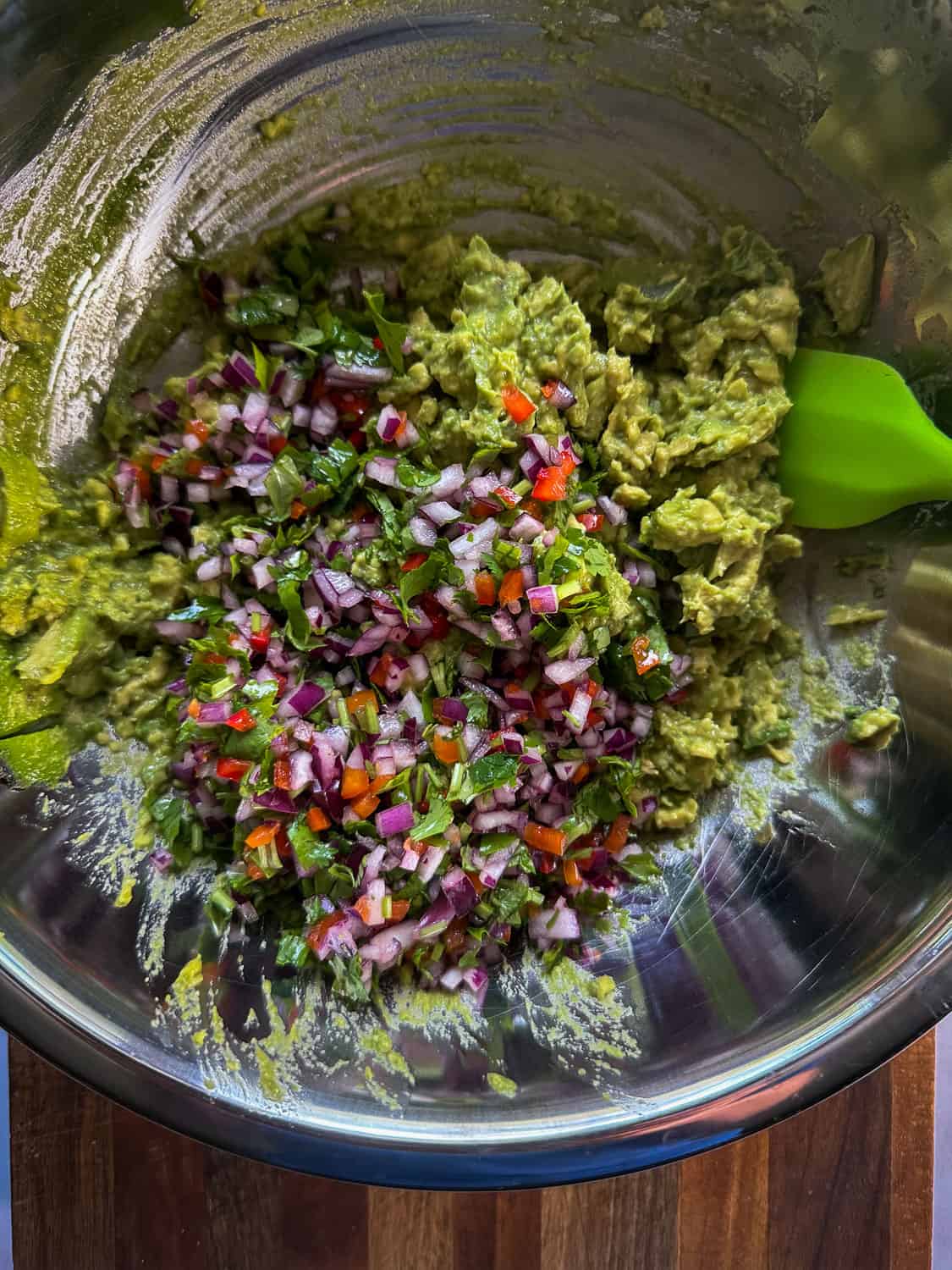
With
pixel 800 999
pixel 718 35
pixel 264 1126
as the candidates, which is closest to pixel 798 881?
pixel 800 999

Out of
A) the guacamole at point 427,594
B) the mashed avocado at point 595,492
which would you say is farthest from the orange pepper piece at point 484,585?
the mashed avocado at point 595,492

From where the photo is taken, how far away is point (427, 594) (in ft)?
5.14

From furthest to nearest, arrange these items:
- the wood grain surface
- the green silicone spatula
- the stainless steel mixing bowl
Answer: the wood grain surface < the green silicone spatula < the stainless steel mixing bowl

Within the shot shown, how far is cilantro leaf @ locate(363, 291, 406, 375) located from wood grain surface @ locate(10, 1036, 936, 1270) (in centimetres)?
152

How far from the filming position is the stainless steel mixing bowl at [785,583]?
1.34m

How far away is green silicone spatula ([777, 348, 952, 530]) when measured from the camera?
148 centimetres

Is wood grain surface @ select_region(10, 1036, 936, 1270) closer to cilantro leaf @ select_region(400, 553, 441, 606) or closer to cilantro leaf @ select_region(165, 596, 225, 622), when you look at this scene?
cilantro leaf @ select_region(165, 596, 225, 622)

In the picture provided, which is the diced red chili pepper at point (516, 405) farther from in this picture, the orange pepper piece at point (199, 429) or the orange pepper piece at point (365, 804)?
the orange pepper piece at point (365, 804)

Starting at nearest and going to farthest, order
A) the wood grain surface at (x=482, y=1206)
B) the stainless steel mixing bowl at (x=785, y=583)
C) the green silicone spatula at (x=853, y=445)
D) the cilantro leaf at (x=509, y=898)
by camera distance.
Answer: the stainless steel mixing bowl at (x=785, y=583) → the green silicone spatula at (x=853, y=445) → the cilantro leaf at (x=509, y=898) → the wood grain surface at (x=482, y=1206)

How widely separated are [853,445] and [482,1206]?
1.62 metres

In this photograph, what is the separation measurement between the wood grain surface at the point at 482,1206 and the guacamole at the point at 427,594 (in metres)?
0.53

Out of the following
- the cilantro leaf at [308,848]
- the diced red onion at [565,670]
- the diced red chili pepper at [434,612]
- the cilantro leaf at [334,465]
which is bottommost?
the cilantro leaf at [308,848]

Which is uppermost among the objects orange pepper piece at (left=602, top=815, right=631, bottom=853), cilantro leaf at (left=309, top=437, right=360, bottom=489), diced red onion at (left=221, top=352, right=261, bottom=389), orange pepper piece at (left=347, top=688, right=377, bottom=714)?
diced red onion at (left=221, top=352, right=261, bottom=389)

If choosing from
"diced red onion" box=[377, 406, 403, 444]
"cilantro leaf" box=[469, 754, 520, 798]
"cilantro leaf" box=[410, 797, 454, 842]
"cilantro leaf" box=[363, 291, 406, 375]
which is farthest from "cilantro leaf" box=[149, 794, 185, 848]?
"cilantro leaf" box=[363, 291, 406, 375]
